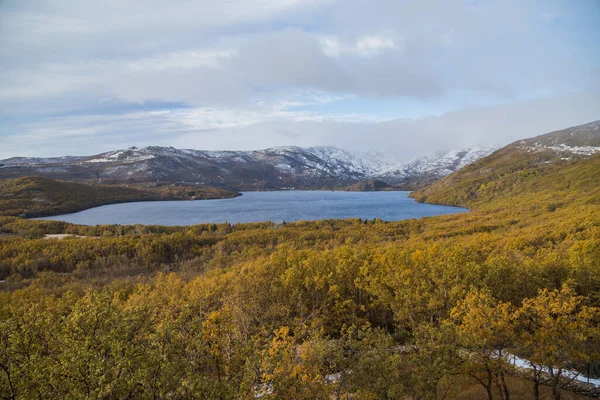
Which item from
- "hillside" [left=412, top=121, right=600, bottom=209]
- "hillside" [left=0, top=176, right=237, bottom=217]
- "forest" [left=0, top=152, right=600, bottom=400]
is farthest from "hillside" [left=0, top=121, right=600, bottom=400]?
"hillside" [left=0, top=176, right=237, bottom=217]

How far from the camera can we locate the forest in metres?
10.8

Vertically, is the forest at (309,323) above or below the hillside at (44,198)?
below

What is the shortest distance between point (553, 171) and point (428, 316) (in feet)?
559

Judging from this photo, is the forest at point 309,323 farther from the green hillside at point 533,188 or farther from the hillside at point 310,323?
the green hillside at point 533,188

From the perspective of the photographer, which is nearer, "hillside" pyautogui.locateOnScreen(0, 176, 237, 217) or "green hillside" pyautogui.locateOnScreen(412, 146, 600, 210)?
"green hillside" pyautogui.locateOnScreen(412, 146, 600, 210)

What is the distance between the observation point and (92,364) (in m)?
9.47

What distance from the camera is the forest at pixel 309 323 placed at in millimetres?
10750

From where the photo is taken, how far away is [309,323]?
28734 mm

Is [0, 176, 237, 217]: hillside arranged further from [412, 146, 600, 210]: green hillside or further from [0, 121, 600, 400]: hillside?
[412, 146, 600, 210]: green hillside

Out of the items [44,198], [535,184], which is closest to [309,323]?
[535,184]

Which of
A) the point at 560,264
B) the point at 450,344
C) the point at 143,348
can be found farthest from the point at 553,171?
the point at 143,348

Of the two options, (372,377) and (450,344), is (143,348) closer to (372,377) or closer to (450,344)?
(372,377)

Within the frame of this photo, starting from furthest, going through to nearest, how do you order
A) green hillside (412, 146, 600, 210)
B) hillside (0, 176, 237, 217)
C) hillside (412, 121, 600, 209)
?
hillside (0, 176, 237, 217) → hillside (412, 121, 600, 209) → green hillside (412, 146, 600, 210)

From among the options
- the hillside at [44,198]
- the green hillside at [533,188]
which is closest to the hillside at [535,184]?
the green hillside at [533,188]
